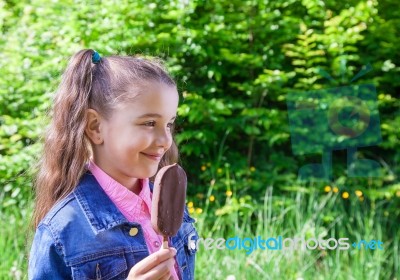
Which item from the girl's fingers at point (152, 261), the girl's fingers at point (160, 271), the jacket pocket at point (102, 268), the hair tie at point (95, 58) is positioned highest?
the hair tie at point (95, 58)

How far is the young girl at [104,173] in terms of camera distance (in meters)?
1.48

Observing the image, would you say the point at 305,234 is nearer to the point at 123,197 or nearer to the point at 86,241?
the point at 123,197

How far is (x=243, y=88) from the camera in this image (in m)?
4.29

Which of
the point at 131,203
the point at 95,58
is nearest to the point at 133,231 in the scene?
the point at 131,203

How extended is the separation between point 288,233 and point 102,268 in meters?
2.41

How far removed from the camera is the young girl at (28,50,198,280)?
1.48m

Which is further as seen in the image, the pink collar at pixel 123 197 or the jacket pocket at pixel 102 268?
the pink collar at pixel 123 197

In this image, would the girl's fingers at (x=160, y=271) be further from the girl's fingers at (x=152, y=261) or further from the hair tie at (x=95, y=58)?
the hair tie at (x=95, y=58)

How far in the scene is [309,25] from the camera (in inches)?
174

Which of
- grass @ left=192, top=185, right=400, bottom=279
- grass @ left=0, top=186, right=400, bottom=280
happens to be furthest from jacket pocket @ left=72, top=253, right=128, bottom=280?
grass @ left=192, top=185, right=400, bottom=279

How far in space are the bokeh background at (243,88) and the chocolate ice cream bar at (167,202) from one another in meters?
2.24

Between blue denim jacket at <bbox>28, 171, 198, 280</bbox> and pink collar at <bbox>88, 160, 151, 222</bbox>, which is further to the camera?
pink collar at <bbox>88, 160, 151, 222</bbox>

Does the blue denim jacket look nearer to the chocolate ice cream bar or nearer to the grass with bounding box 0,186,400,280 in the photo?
the chocolate ice cream bar

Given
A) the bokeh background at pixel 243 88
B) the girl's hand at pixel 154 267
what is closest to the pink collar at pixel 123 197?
the girl's hand at pixel 154 267
